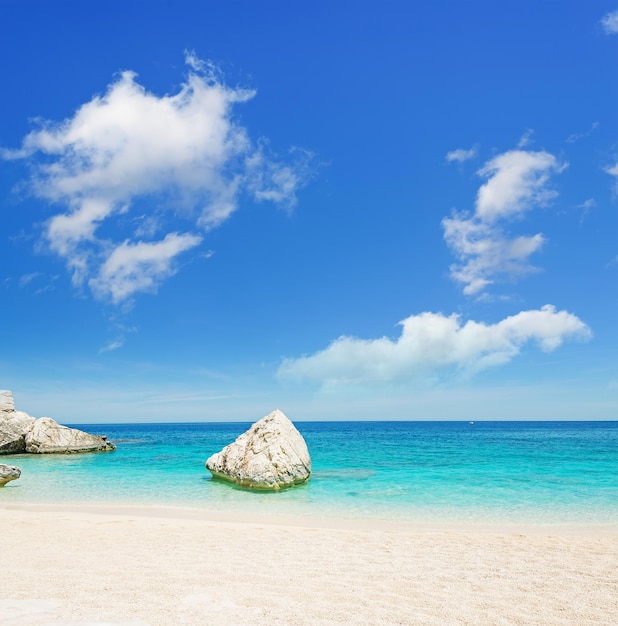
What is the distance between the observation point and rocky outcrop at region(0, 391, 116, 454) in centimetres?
4038

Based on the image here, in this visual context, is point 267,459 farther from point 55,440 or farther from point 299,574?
point 55,440

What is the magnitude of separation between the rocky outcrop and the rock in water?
25.1 metres

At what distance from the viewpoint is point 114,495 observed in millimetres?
20000

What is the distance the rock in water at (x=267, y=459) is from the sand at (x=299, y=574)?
736 cm

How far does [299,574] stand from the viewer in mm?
8586

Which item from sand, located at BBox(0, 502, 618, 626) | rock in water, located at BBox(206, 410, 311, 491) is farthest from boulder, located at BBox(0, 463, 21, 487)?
sand, located at BBox(0, 502, 618, 626)

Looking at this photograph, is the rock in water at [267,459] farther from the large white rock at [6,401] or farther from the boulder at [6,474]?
the large white rock at [6,401]

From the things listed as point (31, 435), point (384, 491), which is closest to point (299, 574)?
point (384, 491)

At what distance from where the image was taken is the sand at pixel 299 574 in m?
6.56

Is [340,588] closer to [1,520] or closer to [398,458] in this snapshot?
[1,520]

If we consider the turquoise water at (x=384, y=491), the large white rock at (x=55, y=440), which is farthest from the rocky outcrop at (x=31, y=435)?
the turquoise water at (x=384, y=491)

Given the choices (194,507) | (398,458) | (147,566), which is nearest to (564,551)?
(147,566)

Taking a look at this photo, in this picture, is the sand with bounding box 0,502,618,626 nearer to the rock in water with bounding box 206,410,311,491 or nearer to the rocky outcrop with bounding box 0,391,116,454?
the rock in water with bounding box 206,410,311,491

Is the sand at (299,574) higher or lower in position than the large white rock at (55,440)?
higher
